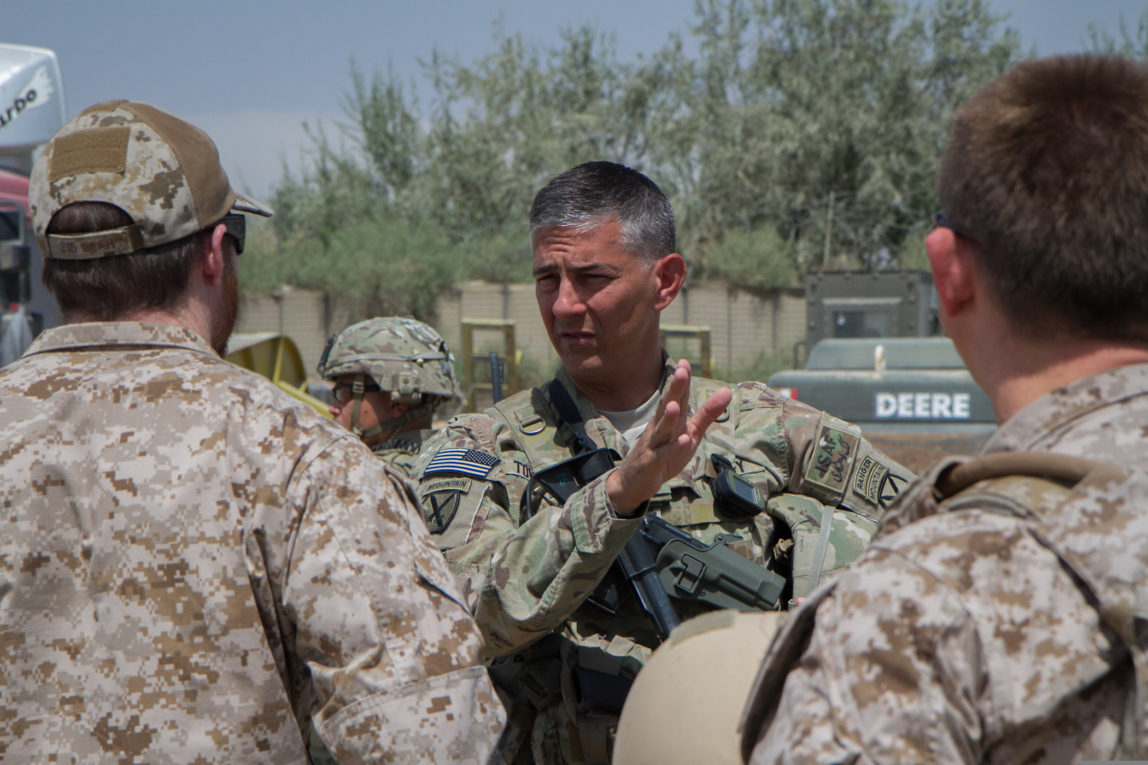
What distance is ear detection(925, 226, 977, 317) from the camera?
4.41ft

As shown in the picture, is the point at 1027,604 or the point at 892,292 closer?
the point at 1027,604

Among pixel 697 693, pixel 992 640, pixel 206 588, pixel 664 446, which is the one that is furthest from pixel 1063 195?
pixel 206 588

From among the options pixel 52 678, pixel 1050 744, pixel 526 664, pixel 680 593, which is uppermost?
pixel 1050 744

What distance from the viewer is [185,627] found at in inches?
64.6

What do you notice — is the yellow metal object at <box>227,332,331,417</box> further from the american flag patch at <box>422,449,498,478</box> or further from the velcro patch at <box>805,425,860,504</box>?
the velcro patch at <box>805,425,860,504</box>

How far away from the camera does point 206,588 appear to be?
1.64 m

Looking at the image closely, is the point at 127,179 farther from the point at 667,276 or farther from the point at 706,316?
the point at 706,316

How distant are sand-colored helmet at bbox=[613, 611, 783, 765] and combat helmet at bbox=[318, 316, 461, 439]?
3.40 meters

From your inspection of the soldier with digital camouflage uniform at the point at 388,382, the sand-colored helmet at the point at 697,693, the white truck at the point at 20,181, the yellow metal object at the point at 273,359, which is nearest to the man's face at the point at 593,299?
the sand-colored helmet at the point at 697,693

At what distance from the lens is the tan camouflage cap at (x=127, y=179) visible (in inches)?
69.2

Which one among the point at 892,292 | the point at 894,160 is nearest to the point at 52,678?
the point at 892,292

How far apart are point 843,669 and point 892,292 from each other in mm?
10402

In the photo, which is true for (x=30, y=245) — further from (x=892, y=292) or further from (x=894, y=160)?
(x=894, y=160)

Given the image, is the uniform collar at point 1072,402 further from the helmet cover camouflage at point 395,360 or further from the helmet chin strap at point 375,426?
the helmet chin strap at point 375,426
